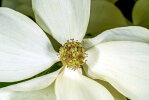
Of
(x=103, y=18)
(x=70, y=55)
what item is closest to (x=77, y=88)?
(x=70, y=55)

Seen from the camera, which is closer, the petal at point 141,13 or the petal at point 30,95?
the petal at point 30,95

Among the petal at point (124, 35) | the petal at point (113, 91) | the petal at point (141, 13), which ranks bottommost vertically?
the petal at point (113, 91)

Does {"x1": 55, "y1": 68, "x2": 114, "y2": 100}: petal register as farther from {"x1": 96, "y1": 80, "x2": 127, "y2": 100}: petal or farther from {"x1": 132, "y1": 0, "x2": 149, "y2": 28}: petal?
{"x1": 132, "y1": 0, "x2": 149, "y2": 28}: petal

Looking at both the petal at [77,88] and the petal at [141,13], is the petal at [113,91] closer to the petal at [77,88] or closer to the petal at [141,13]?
the petal at [77,88]

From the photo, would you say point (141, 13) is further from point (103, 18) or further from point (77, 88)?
point (77, 88)

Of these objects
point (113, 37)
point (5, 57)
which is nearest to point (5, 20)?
point (5, 57)

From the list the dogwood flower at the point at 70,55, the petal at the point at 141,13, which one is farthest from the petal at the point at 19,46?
the petal at the point at 141,13

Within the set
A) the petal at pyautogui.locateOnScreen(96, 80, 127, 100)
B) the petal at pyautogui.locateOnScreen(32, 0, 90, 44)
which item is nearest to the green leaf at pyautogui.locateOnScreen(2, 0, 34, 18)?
the petal at pyautogui.locateOnScreen(32, 0, 90, 44)

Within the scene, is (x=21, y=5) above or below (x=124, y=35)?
above
